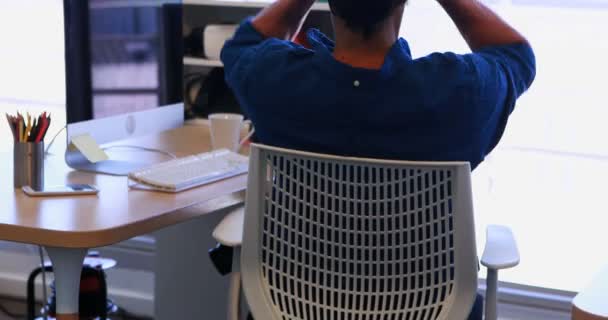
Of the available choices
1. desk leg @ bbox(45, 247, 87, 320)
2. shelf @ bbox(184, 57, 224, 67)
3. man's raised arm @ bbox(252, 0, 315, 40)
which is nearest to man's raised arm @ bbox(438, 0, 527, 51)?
man's raised arm @ bbox(252, 0, 315, 40)

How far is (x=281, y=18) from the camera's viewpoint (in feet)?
5.68

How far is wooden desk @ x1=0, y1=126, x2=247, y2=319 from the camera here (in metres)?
1.58

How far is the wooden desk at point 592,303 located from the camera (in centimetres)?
121

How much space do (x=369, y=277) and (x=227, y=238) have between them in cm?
32

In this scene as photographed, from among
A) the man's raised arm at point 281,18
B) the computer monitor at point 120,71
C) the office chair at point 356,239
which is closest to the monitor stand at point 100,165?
the computer monitor at point 120,71

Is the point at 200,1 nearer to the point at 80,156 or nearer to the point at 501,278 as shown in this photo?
the point at 80,156

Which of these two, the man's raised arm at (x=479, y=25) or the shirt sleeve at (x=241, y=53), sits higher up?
the man's raised arm at (x=479, y=25)

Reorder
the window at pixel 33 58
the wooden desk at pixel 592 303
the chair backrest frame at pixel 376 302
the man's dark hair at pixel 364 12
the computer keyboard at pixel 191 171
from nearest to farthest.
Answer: the wooden desk at pixel 592 303, the chair backrest frame at pixel 376 302, the man's dark hair at pixel 364 12, the computer keyboard at pixel 191 171, the window at pixel 33 58

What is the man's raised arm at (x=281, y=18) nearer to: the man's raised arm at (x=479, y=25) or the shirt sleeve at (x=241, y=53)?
the shirt sleeve at (x=241, y=53)

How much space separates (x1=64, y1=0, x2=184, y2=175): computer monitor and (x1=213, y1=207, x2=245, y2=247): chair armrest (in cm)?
50

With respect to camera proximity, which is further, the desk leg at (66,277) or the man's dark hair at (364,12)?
the desk leg at (66,277)

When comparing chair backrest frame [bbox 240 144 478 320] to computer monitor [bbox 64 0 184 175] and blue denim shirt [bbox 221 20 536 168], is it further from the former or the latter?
computer monitor [bbox 64 0 184 175]

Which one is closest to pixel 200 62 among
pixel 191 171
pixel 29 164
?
pixel 191 171

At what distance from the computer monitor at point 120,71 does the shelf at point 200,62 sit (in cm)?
21
